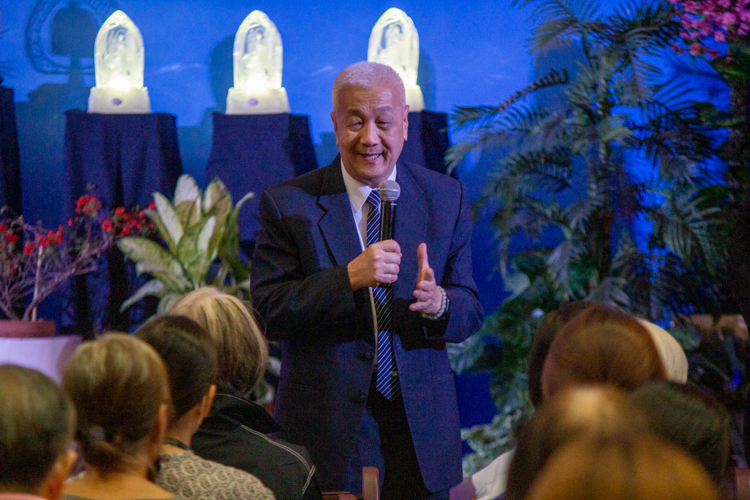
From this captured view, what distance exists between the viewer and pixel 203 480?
126 centimetres

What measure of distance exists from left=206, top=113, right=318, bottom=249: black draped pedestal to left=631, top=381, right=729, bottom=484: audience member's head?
341 centimetres

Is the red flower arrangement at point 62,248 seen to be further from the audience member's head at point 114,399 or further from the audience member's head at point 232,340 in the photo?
the audience member's head at point 114,399

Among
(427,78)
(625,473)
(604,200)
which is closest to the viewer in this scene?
(625,473)

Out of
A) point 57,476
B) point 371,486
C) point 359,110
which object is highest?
point 359,110

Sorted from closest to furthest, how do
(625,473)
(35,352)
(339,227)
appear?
(625,473), (339,227), (35,352)

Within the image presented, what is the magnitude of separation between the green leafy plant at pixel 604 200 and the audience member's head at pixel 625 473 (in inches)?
117

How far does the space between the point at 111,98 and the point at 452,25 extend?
1.98 meters

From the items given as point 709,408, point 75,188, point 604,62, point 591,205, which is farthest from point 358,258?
point 75,188

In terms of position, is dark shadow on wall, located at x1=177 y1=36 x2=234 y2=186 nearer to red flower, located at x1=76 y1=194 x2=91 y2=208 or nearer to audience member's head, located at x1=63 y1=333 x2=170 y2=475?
red flower, located at x1=76 y1=194 x2=91 y2=208

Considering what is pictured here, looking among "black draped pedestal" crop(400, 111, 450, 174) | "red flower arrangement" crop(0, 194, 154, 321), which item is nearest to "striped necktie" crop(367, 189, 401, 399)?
"black draped pedestal" crop(400, 111, 450, 174)

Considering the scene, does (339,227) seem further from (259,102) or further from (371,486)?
(259,102)

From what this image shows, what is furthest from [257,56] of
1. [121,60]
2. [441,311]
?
[441,311]

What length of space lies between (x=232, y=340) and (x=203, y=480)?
339 mm

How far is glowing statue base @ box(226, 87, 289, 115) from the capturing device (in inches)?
170
